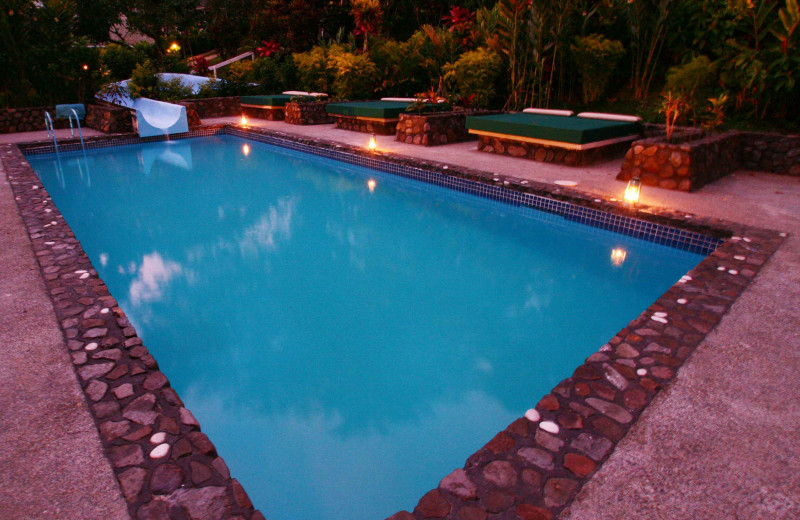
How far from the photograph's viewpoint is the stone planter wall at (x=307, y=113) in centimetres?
1307

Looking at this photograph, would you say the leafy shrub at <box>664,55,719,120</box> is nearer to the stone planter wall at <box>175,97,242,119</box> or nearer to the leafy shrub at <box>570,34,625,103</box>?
the leafy shrub at <box>570,34,625,103</box>

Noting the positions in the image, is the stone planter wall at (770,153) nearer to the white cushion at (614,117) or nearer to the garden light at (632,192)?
the white cushion at (614,117)

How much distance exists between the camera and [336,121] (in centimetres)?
1288

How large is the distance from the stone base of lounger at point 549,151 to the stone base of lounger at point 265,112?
738 centimetres

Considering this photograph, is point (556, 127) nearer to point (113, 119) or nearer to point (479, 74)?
point (479, 74)

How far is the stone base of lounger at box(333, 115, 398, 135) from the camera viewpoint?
37.3 feet

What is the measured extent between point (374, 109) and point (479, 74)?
2.50m

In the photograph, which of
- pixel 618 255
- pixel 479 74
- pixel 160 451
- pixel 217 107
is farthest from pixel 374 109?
pixel 160 451

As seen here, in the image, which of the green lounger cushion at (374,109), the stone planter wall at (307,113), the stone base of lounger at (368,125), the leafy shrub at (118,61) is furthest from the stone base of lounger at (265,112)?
the leafy shrub at (118,61)

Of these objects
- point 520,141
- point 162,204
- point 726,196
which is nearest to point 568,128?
point 520,141

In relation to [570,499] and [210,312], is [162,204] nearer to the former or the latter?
[210,312]

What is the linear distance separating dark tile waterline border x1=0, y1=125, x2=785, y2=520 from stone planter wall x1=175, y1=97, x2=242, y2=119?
11.8m

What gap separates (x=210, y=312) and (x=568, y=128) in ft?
19.9

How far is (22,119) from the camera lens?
11.9 metres
